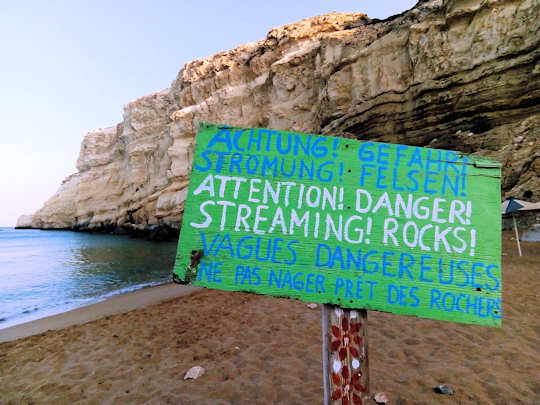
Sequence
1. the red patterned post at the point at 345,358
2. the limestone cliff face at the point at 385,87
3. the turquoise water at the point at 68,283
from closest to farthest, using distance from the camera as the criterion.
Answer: the red patterned post at the point at 345,358 → the turquoise water at the point at 68,283 → the limestone cliff face at the point at 385,87

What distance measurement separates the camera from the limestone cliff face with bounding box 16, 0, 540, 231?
12023 mm

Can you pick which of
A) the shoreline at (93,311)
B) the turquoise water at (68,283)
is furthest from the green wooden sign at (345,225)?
the turquoise water at (68,283)

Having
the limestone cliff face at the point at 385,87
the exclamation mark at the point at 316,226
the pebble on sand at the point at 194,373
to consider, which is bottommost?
the pebble on sand at the point at 194,373

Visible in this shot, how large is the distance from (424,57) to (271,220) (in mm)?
17599

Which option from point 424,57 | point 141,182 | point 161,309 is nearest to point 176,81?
point 141,182

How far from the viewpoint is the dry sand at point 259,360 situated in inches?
107

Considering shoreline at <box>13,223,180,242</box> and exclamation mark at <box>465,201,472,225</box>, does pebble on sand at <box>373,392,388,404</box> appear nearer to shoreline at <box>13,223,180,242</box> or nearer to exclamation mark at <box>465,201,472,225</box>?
exclamation mark at <box>465,201,472,225</box>

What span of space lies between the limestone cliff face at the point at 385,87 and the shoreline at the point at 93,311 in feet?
45.5

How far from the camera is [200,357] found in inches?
144

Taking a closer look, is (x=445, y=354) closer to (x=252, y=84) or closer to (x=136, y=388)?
(x=136, y=388)

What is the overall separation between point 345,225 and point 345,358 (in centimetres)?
66

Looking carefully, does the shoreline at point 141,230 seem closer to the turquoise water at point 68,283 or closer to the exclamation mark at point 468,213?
the turquoise water at point 68,283

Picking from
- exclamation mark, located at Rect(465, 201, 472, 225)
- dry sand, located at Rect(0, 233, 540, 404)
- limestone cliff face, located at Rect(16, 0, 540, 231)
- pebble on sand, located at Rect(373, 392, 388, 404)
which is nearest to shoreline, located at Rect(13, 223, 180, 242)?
limestone cliff face, located at Rect(16, 0, 540, 231)

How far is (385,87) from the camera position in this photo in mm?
15898
